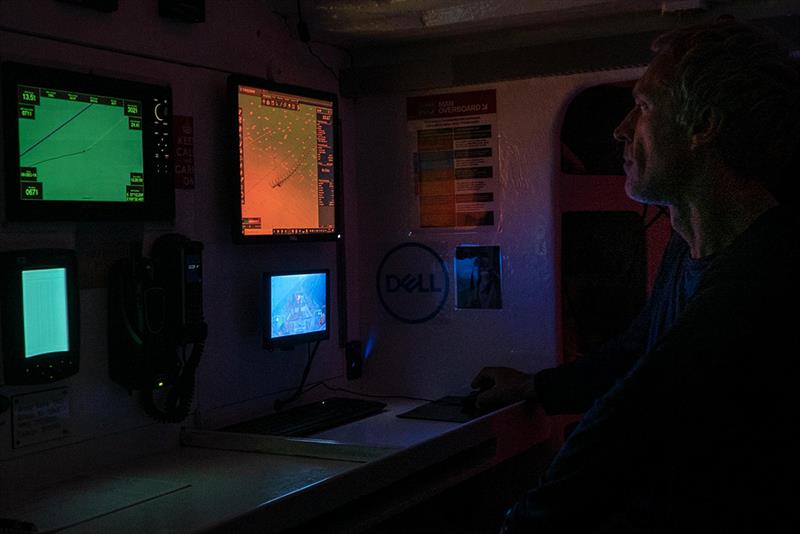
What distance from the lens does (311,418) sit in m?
2.58

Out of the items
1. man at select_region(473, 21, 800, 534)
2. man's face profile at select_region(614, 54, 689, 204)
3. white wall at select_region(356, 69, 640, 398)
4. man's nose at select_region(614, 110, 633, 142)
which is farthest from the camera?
white wall at select_region(356, 69, 640, 398)

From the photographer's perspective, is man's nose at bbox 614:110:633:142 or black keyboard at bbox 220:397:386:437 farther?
black keyboard at bbox 220:397:386:437

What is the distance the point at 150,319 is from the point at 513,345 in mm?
1231

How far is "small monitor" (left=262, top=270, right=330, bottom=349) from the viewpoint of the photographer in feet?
8.90

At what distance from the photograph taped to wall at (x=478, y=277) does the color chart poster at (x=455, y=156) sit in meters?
0.09

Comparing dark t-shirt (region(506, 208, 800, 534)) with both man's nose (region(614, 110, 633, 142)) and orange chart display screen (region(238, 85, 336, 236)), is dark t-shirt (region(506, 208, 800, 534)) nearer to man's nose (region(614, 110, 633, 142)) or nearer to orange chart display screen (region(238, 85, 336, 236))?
man's nose (region(614, 110, 633, 142))

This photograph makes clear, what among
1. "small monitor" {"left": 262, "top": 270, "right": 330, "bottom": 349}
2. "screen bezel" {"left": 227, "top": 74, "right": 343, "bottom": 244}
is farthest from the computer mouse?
"screen bezel" {"left": 227, "top": 74, "right": 343, "bottom": 244}

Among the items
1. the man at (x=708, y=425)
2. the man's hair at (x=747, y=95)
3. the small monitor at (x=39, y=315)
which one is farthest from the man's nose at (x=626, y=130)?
the small monitor at (x=39, y=315)

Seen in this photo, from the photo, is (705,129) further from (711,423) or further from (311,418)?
(311,418)

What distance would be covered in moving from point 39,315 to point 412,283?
1.39 m

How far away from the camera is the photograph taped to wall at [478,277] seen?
9.82 feet

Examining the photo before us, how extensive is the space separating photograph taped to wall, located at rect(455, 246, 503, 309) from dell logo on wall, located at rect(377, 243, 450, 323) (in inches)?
2.2

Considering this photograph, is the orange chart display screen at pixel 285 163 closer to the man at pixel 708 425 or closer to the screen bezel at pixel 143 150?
the screen bezel at pixel 143 150

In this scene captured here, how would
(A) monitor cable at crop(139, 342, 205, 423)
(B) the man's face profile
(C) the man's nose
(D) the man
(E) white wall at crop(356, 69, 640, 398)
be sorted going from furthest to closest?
(E) white wall at crop(356, 69, 640, 398) < (A) monitor cable at crop(139, 342, 205, 423) < (C) the man's nose < (B) the man's face profile < (D) the man
